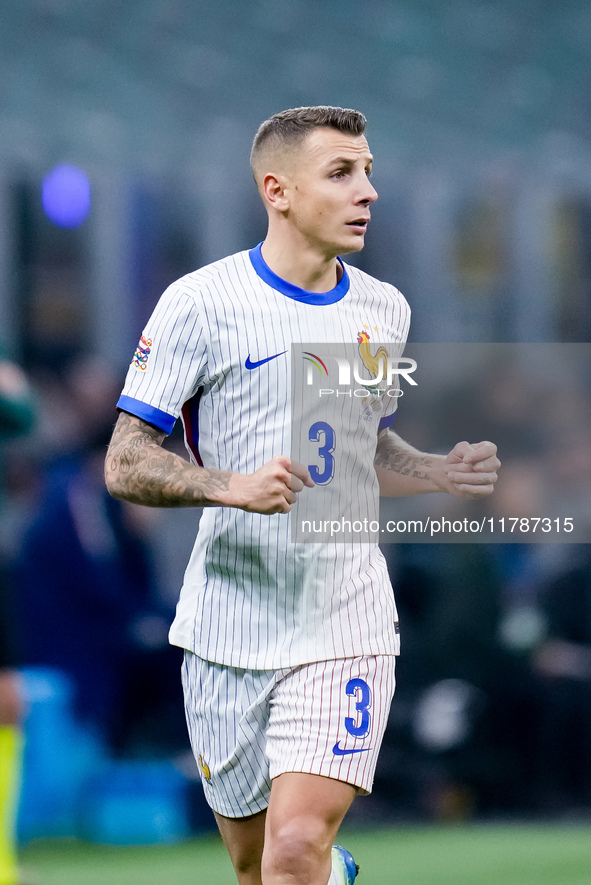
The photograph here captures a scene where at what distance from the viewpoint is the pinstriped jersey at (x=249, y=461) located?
2445 mm

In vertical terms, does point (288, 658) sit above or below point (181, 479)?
below

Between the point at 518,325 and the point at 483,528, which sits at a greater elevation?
the point at 518,325

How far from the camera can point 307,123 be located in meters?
2.64

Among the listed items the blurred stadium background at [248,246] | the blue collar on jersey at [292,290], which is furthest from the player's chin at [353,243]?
the blurred stadium background at [248,246]

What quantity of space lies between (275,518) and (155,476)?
1.06 ft

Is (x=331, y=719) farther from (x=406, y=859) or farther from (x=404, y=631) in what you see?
(x=404, y=631)

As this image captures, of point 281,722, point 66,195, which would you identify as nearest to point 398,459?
point 281,722

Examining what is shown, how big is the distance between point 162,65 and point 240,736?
379cm

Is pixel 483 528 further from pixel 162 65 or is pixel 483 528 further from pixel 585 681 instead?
pixel 162 65

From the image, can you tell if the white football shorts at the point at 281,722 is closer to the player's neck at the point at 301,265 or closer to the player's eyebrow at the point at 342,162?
the player's neck at the point at 301,265

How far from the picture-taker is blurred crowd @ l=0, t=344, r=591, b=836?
487 cm

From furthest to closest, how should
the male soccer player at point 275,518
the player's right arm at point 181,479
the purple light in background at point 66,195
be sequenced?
the purple light in background at point 66,195 → the male soccer player at point 275,518 → the player's right arm at point 181,479

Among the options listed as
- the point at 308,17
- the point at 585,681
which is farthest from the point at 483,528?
the point at 308,17

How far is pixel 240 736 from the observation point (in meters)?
2.49
